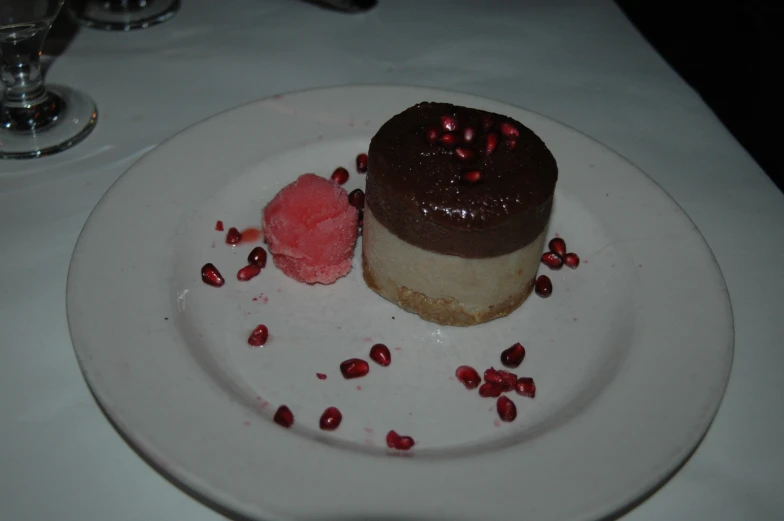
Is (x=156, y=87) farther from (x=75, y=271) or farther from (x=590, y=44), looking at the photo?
(x=590, y=44)

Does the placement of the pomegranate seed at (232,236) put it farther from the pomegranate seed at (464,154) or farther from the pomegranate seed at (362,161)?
the pomegranate seed at (464,154)

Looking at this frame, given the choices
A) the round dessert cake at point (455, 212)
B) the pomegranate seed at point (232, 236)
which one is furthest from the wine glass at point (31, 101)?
the round dessert cake at point (455, 212)

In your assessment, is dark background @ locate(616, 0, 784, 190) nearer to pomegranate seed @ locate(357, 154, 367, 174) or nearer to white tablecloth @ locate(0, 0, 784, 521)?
white tablecloth @ locate(0, 0, 784, 521)

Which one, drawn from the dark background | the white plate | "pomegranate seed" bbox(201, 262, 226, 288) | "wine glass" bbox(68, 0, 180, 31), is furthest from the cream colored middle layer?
the dark background

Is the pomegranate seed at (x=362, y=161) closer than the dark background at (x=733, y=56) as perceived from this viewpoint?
Yes

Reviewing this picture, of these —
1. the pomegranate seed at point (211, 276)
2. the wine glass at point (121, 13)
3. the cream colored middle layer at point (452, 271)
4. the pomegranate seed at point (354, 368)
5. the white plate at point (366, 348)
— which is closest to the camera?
the white plate at point (366, 348)

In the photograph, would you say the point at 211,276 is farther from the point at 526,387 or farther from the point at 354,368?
the point at 526,387
